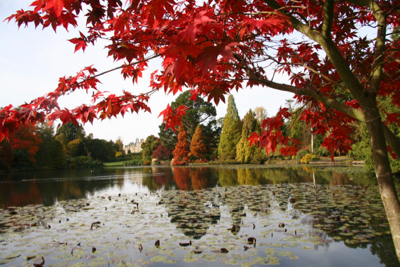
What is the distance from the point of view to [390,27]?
310cm

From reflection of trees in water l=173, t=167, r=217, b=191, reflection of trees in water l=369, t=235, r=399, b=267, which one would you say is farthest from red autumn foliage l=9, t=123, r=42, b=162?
reflection of trees in water l=369, t=235, r=399, b=267

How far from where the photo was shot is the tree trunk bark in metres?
1.21

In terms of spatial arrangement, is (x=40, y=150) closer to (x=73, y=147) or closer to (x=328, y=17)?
(x=73, y=147)

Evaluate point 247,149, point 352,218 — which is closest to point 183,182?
point 352,218

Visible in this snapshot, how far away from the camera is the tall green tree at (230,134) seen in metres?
27.6

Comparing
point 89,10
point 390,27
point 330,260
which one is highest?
point 390,27

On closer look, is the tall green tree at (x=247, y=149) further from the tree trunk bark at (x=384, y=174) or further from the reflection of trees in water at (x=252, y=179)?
the tree trunk bark at (x=384, y=174)

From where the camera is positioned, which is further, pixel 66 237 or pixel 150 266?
pixel 66 237

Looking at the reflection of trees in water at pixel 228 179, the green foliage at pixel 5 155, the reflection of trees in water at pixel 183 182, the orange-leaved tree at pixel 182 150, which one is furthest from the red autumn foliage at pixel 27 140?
the reflection of trees in water at pixel 228 179

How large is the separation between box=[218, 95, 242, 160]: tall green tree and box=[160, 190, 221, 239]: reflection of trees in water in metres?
21.1

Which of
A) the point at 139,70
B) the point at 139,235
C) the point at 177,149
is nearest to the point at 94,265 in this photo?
the point at 139,235

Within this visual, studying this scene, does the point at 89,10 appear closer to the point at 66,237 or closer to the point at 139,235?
the point at 139,235

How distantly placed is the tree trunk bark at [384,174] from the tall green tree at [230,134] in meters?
26.2

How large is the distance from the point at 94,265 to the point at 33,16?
7.60ft
